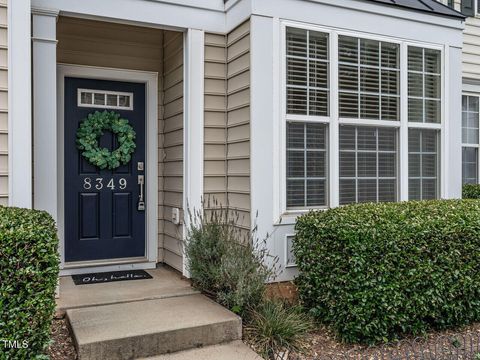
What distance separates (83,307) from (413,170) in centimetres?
355

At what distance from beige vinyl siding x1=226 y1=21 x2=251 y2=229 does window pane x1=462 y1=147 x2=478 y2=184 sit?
4.12m

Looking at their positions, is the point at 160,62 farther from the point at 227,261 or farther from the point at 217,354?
the point at 217,354

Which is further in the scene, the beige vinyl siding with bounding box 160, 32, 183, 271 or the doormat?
the beige vinyl siding with bounding box 160, 32, 183, 271

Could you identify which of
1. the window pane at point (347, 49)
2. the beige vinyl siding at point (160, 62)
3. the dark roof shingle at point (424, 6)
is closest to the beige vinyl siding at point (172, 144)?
the beige vinyl siding at point (160, 62)

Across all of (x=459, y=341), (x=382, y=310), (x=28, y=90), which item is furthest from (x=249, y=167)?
(x=459, y=341)

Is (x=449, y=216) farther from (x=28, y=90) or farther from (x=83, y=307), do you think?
(x=28, y=90)

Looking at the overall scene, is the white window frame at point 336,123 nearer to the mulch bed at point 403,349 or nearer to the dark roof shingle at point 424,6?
the dark roof shingle at point 424,6

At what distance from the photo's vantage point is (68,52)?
4785 mm

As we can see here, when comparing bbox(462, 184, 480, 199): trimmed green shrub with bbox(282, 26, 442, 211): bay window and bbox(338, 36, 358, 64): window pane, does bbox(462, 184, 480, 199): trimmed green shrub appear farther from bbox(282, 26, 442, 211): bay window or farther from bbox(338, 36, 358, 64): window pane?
bbox(338, 36, 358, 64): window pane

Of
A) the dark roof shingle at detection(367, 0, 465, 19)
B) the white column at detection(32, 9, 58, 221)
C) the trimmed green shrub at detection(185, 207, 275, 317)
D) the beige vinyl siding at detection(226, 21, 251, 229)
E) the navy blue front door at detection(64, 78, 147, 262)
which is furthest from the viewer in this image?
the navy blue front door at detection(64, 78, 147, 262)

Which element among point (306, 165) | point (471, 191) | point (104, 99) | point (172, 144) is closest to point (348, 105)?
point (306, 165)

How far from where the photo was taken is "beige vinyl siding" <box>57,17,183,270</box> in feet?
15.8

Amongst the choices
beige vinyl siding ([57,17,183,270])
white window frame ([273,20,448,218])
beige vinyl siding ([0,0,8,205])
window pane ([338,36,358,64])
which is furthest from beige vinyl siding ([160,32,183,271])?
beige vinyl siding ([0,0,8,205])

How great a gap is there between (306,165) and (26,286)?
2.66 metres
